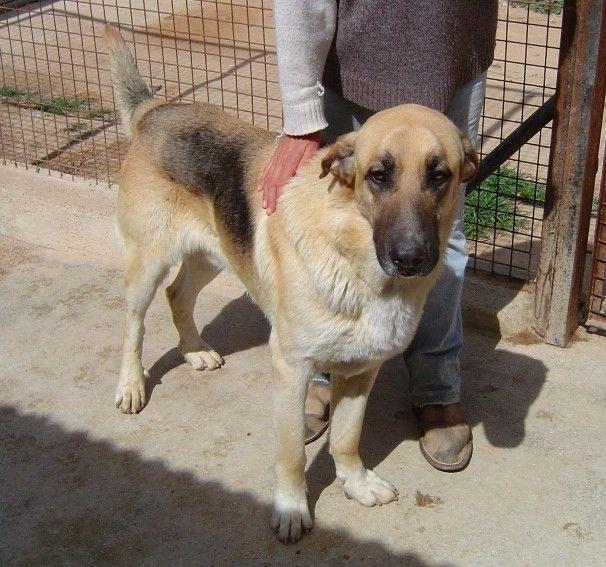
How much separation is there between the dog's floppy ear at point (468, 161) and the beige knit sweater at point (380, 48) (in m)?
0.32

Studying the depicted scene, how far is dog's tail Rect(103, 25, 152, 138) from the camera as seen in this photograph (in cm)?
404

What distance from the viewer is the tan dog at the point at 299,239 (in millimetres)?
2639

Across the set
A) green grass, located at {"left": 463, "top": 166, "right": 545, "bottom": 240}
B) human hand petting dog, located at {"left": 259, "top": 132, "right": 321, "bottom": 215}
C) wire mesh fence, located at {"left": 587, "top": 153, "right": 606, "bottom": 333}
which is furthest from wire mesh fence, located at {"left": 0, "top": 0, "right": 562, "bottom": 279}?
human hand petting dog, located at {"left": 259, "top": 132, "right": 321, "bottom": 215}

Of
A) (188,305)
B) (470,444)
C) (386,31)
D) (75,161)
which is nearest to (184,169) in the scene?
(188,305)

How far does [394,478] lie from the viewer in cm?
355

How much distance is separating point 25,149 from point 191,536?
371cm

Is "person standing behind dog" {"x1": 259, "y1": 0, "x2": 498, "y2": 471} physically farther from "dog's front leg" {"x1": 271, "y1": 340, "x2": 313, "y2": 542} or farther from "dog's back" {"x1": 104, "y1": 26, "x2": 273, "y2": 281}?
"dog's front leg" {"x1": 271, "y1": 340, "x2": 313, "y2": 542}

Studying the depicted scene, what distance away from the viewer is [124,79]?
404 cm

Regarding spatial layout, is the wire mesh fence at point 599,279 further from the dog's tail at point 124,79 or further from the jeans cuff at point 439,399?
the dog's tail at point 124,79

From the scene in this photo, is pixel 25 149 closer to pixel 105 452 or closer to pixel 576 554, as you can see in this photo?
pixel 105 452

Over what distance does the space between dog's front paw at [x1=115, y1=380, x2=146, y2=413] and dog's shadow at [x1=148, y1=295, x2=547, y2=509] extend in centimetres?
21

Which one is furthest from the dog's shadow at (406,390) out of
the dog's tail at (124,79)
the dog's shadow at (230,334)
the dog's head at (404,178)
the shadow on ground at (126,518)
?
the dog's head at (404,178)

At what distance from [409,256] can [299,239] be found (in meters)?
0.52

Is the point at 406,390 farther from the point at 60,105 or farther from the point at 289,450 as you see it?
the point at 60,105
